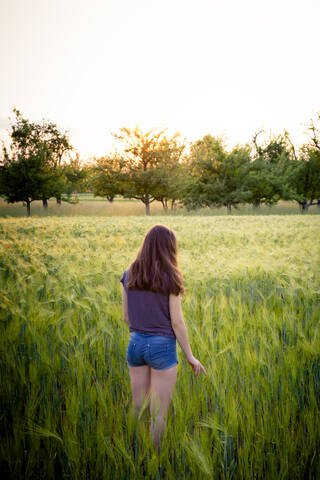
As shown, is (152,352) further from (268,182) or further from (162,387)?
(268,182)

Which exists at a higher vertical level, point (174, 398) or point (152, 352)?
point (152, 352)

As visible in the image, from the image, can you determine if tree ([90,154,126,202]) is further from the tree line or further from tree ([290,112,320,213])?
tree ([290,112,320,213])

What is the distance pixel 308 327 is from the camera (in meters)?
3.43

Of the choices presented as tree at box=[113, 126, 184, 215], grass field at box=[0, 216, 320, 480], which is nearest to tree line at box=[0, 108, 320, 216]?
tree at box=[113, 126, 184, 215]

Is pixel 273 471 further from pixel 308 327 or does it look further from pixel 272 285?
pixel 272 285

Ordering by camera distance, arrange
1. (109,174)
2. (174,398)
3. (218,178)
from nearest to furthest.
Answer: (174,398)
(109,174)
(218,178)

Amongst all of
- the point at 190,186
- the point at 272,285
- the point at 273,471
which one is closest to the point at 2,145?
the point at 190,186

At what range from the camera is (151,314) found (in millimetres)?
2217

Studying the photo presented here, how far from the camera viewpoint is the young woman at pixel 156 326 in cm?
219

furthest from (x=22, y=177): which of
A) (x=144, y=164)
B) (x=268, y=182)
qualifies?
(x=268, y=182)

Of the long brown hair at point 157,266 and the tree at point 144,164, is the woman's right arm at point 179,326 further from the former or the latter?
the tree at point 144,164

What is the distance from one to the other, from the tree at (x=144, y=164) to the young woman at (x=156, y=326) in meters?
36.8

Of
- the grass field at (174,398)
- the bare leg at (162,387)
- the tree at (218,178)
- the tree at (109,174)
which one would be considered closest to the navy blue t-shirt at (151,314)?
the bare leg at (162,387)

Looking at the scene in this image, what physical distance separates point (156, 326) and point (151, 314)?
98 millimetres
